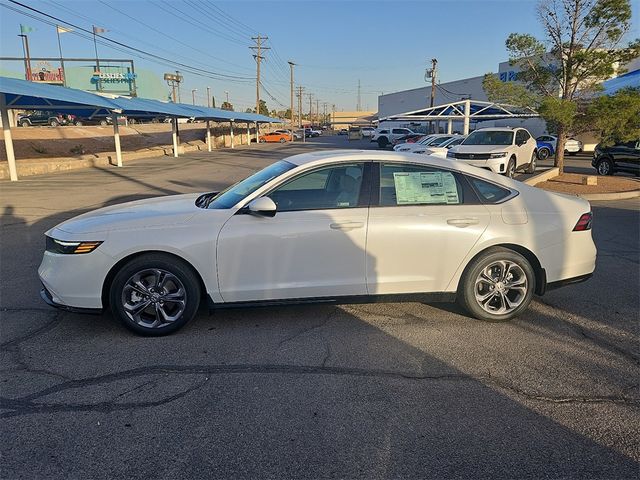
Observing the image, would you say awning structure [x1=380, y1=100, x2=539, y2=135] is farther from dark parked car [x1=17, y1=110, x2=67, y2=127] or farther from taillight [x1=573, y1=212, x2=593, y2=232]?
dark parked car [x1=17, y1=110, x2=67, y2=127]

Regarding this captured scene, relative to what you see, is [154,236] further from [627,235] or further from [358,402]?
[627,235]

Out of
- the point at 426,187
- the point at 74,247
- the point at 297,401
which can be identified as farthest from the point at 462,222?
the point at 74,247

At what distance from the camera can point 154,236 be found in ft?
12.7

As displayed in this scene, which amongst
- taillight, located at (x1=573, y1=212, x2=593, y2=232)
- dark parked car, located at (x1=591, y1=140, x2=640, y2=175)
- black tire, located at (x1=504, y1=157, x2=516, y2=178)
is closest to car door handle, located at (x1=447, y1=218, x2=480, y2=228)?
taillight, located at (x1=573, y1=212, x2=593, y2=232)

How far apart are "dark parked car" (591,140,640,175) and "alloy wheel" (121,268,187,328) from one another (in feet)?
54.5

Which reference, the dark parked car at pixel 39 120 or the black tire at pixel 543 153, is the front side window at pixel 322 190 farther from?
the dark parked car at pixel 39 120

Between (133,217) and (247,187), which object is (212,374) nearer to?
(133,217)

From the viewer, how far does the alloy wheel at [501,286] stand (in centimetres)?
432

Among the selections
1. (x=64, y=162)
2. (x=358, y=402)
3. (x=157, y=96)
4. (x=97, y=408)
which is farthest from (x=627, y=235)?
(x=157, y=96)

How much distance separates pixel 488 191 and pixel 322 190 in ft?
5.14

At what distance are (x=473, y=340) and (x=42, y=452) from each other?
3.23m

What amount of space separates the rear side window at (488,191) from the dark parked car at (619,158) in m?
14.3

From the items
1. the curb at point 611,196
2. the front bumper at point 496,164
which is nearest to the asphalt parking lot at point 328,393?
the curb at point 611,196

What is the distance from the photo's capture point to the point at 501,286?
4.34m
